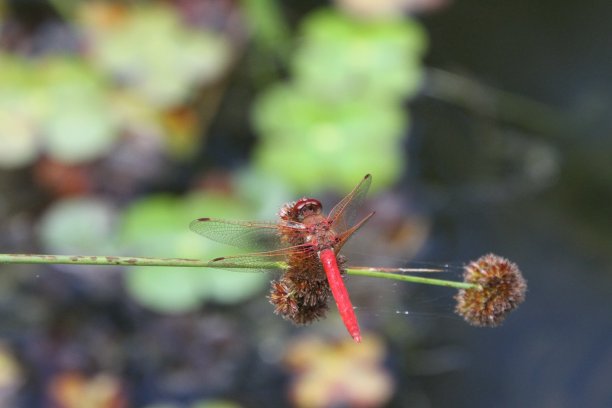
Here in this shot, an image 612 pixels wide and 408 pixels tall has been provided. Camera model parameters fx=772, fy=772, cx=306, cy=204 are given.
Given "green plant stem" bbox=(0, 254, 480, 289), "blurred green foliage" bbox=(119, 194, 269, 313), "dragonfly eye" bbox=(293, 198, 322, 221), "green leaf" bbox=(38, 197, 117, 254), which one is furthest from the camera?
"green leaf" bbox=(38, 197, 117, 254)

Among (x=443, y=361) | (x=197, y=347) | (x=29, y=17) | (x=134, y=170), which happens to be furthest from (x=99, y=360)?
(x=29, y=17)

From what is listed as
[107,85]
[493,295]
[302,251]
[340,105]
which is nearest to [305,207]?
[302,251]

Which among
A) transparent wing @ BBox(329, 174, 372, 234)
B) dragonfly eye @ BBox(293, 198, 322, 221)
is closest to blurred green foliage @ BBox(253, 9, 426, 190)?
transparent wing @ BBox(329, 174, 372, 234)

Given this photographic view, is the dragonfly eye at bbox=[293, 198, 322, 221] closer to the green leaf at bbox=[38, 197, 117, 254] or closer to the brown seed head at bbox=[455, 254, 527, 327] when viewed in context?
the brown seed head at bbox=[455, 254, 527, 327]

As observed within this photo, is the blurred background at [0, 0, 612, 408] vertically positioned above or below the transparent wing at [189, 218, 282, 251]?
above

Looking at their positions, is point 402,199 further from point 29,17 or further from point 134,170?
point 29,17

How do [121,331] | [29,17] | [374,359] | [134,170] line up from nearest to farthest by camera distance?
1. [374,359]
2. [121,331]
3. [134,170]
4. [29,17]

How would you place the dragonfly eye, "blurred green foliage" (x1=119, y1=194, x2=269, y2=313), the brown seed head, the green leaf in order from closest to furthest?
Result: the brown seed head → the dragonfly eye → "blurred green foliage" (x1=119, y1=194, x2=269, y2=313) → the green leaf

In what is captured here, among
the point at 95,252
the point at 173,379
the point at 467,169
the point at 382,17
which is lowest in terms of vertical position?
the point at 173,379
